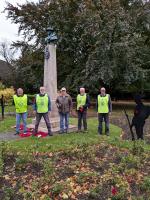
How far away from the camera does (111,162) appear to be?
836 cm

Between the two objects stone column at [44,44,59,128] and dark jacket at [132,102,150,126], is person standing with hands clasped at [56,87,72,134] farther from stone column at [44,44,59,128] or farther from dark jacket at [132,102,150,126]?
dark jacket at [132,102,150,126]

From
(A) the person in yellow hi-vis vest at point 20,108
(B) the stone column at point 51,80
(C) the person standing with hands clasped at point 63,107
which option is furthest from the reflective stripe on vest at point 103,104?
(A) the person in yellow hi-vis vest at point 20,108

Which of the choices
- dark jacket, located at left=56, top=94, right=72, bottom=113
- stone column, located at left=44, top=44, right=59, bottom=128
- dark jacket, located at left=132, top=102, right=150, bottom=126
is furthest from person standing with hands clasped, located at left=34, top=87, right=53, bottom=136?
dark jacket, located at left=132, top=102, right=150, bottom=126

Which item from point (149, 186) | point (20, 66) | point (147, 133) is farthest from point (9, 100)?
point (149, 186)

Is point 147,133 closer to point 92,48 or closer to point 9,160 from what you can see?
point 9,160

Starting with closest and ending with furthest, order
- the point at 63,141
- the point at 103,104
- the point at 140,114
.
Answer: the point at 63,141 < the point at 140,114 < the point at 103,104

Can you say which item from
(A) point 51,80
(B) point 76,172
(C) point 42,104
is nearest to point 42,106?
(C) point 42,104

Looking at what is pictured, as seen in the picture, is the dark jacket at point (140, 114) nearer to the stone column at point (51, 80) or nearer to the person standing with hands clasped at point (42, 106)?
the person standing with hands clasped at point (42, 106)

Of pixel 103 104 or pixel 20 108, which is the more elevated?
pixel 103 104

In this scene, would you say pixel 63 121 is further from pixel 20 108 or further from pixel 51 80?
pixel 51 80

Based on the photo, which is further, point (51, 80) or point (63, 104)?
point (51, 80)

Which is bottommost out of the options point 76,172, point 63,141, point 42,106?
point 76,172

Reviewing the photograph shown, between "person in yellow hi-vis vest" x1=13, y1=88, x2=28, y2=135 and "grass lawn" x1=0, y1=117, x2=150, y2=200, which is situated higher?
"person in yellow hi-vis vest" x1=13, y1=88, x2=28, y2=135

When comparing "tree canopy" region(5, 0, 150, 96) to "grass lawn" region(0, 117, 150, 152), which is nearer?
"grass lawn" region(0, 117, 150, 152)
